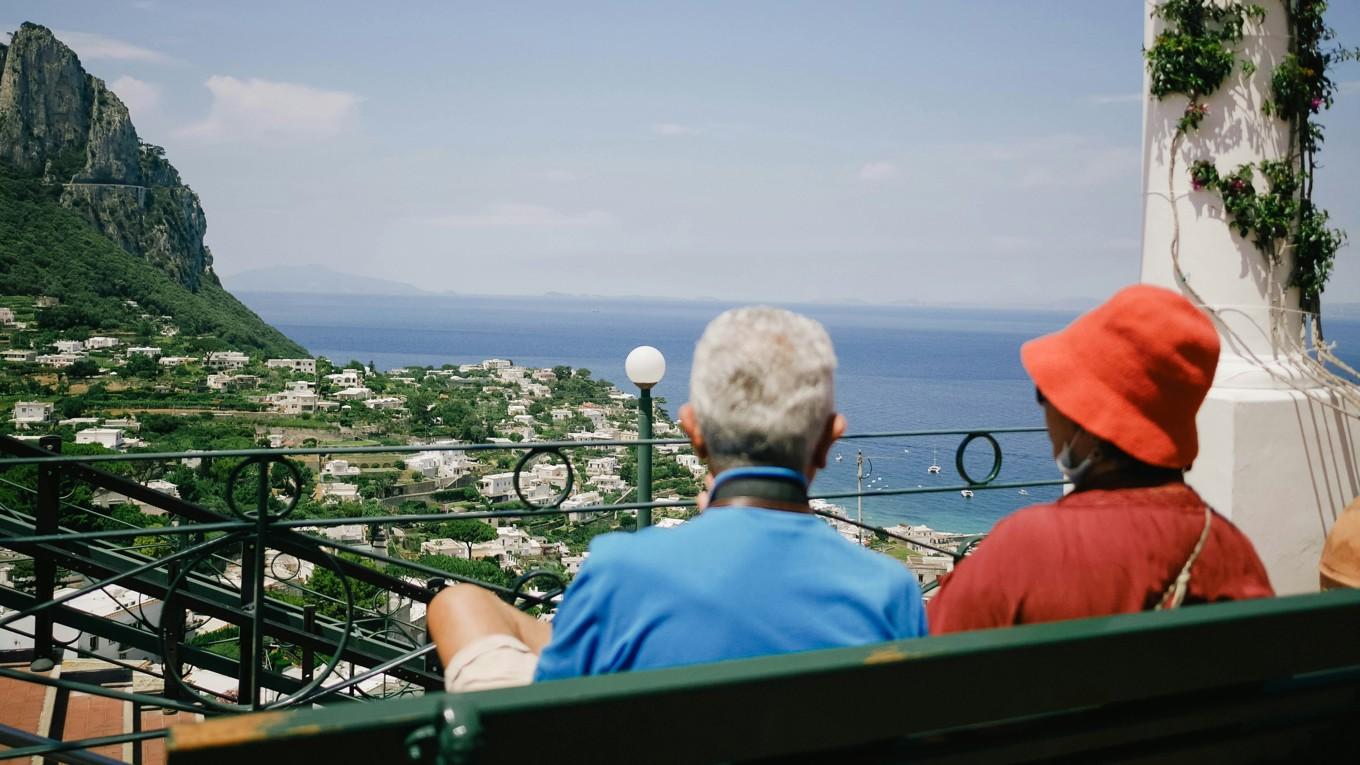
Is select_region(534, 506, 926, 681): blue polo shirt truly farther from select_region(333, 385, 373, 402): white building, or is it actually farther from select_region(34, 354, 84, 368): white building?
select_region(34, 354, 84, 368): white building

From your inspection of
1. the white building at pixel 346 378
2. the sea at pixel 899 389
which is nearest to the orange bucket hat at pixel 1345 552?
the sea at pixel 899 389

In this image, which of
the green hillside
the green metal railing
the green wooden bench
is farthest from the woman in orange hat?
the green hillside

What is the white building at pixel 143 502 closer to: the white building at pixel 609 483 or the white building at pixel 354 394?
the white building at pixel 609 483

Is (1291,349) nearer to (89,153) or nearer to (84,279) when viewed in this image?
(84,279)

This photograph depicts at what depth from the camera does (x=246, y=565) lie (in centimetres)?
431

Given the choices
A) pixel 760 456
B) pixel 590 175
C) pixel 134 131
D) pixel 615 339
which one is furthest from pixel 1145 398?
pixel 590 175

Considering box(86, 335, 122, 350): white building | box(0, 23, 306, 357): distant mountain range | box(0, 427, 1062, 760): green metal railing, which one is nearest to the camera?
box(0, 427, 1062, 760): green metal railing

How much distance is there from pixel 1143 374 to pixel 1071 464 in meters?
0.21

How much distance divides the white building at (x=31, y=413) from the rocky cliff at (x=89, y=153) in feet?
75.5

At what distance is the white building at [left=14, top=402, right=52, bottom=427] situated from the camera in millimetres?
25361

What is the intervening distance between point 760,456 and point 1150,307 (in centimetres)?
72

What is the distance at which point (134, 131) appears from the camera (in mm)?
58781

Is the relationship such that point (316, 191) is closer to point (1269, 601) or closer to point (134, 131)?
point (134, 131)

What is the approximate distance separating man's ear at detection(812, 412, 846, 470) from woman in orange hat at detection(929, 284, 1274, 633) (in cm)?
28
